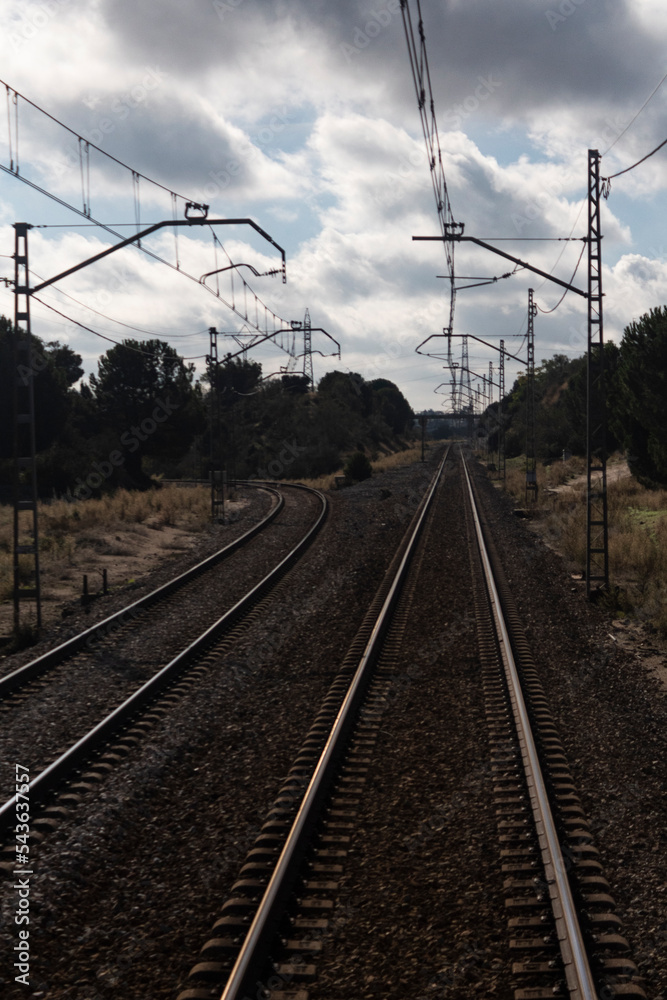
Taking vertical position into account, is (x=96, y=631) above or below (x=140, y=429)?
below

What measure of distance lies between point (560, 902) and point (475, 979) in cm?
89

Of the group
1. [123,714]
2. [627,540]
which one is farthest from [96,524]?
[123,714]

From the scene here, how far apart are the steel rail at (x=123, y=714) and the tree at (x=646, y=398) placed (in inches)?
910

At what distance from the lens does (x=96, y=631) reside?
1282 cm

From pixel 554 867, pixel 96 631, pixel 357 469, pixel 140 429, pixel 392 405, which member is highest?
pixel 392 405

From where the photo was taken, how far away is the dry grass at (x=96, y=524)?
2016 cm

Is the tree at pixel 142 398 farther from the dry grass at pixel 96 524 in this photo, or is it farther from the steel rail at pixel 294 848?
the steel rail at pixel 294 848

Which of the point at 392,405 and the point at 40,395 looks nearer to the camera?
the point at 40,395

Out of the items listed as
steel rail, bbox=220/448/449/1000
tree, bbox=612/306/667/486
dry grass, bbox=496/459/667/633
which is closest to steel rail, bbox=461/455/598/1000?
steel rail, bbox=220/448/449/1000

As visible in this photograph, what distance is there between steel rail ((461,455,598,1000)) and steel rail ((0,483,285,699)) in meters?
6.48

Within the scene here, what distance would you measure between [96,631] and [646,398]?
91.9 feet

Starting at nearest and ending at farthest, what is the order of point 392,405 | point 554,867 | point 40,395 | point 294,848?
point 554,867 < point 294,848 < point 40,395 < point 392,405

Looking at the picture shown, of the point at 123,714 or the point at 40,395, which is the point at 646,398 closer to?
the point at 123,714

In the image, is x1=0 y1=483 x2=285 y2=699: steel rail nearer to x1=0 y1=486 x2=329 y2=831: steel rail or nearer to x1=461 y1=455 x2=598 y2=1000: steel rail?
x1=0 y1=486 x2=329 y2=831: steel rail
